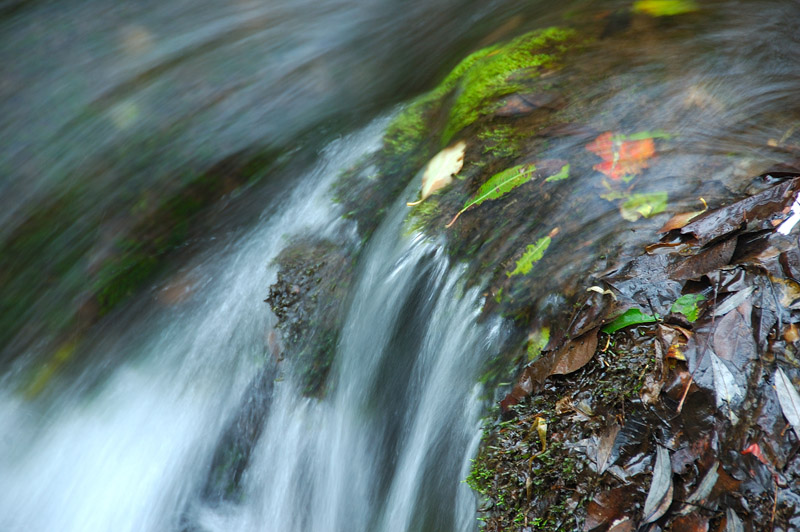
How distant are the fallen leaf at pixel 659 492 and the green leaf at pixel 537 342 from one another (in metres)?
0.73

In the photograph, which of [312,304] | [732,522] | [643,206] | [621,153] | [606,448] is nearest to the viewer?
[732,522]

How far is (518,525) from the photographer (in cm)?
242

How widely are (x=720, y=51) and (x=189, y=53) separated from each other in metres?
4.25

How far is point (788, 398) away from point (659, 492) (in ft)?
1.83

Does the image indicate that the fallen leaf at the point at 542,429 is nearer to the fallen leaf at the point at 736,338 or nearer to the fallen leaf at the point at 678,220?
the fallen leaf at the point at 736,338

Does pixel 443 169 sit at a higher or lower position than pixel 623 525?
higher

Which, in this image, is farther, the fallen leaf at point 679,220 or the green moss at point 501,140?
the green moss at point 501,140

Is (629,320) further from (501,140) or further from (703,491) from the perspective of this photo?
(501,140)

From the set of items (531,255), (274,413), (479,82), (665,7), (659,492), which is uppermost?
(665,7)

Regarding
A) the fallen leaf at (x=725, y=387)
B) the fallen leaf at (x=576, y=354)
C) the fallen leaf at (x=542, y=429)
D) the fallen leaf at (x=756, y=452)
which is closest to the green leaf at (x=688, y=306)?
the fallen leaf at (x=725, y=387)

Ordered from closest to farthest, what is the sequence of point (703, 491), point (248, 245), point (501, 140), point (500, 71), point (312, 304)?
1. point (703, 491)
2. point (501, 140)
3. point (312, 304)
4. point (500, 71)
5. point (248, 245)

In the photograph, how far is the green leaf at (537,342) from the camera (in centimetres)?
275

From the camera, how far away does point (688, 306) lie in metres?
2.43

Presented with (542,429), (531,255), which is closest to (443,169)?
(531,255)
